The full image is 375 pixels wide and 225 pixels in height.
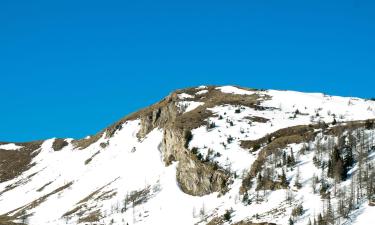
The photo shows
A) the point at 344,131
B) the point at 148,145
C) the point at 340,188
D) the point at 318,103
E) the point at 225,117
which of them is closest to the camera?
the point at 340,188

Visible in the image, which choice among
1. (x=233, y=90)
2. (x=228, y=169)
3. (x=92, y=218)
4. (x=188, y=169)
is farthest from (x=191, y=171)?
(x=233, y=90)

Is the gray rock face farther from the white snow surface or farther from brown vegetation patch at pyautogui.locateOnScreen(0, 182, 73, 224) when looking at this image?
brown vegetation patch at pyautogui.locateOnScreen(0, 182, 73, 224)

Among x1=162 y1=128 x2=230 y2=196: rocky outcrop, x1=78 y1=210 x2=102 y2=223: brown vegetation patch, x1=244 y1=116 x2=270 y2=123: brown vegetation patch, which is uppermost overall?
x1=244 y1=116 x2=270 y2=123: brown vegetation patch

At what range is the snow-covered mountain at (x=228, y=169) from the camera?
9250 centimetres

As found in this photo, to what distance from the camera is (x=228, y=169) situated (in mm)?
115875

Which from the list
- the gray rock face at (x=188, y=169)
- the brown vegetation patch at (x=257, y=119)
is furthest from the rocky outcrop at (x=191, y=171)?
the brown vegetation patch at (x=257, y=119)

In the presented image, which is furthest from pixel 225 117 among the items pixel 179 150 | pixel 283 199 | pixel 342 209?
pixel 342 209

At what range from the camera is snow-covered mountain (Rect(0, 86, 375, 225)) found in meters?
92.5

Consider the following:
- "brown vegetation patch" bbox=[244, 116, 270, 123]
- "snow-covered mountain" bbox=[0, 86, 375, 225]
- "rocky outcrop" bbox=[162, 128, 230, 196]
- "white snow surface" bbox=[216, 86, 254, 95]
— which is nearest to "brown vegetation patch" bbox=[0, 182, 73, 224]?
"snow-covered mountain" bbox=[0, 86, 375, 225]

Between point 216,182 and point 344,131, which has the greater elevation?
point 344,131

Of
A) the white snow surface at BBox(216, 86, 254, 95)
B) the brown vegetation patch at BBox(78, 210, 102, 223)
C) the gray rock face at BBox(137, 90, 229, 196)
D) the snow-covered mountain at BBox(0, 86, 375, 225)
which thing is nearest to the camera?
the snow-covered mountain at BBox(0, 86, 375, 225)

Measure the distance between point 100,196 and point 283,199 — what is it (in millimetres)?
66182

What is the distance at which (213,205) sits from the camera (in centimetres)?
11012

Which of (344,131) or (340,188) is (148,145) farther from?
(340,188)
